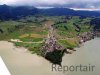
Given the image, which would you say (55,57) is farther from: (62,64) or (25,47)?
(25,47)

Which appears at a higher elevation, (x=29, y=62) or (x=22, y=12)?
(x=22, y=12)

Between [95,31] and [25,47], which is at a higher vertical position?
[25,47]

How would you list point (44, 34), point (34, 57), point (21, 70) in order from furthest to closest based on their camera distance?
point (44, 34) → point (34, 57) → point (21, 70)

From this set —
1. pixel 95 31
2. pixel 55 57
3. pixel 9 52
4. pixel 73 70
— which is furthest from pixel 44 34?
pixel 95 31

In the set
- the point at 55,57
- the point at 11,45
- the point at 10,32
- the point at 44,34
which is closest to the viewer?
the point at 55,57

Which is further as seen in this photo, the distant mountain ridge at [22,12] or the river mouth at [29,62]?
the distant mountain ridge at [22,12]

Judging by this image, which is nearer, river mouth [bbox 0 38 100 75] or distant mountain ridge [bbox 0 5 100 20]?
river mouth [bbox 0 38 100 75]

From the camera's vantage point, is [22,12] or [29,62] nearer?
[29,62]

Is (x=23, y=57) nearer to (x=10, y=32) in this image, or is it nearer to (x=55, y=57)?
(x=55, y=57)

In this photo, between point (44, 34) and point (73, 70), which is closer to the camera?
point (73, 70)
